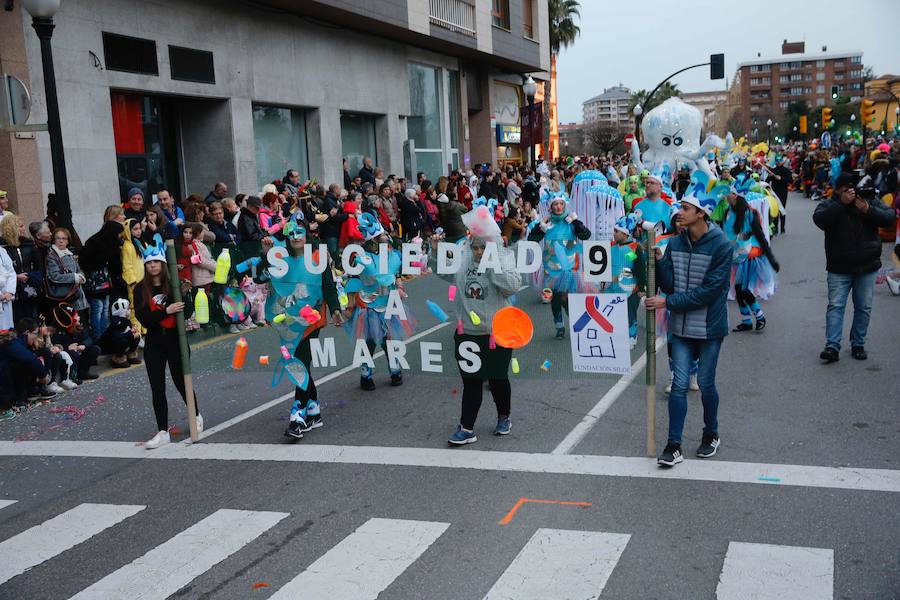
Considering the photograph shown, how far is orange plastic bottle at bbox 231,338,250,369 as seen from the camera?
25.2ft

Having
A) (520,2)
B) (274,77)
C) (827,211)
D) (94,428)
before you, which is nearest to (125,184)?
Result: (274,77)

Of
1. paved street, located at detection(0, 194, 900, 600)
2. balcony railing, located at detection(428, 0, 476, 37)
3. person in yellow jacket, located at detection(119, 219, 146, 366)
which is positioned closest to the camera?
paved street, located at detection(0, 194, 900, 600)

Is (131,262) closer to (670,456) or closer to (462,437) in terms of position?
(462,437)

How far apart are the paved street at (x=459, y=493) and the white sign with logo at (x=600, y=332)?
0.78ft

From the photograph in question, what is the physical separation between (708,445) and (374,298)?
3.33 meters

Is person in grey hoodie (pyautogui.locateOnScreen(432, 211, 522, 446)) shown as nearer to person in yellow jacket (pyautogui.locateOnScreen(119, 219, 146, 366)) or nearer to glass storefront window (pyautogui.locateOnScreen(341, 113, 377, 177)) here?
person in yellow jacket (pyautogui.locateOnScreen(119, 219, 146, 366))

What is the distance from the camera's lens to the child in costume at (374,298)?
7672 millimetres

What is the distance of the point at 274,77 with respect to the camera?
66.7 ft

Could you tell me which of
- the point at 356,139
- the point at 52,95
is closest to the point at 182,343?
the point at 52,95

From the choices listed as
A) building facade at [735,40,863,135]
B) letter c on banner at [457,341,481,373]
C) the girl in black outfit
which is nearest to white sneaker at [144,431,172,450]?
the girl in black outfit

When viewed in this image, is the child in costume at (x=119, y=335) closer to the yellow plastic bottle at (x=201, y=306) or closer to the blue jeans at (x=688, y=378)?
the yellow plastic bottle at (x=201, y=306)

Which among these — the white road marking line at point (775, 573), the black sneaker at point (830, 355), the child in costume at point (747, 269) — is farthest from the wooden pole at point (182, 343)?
the child in costume at point (747, 269)

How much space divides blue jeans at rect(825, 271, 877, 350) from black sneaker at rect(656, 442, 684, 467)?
362 cm

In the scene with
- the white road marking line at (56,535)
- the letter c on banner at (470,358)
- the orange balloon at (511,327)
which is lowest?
the white road marking line at (56,535)
